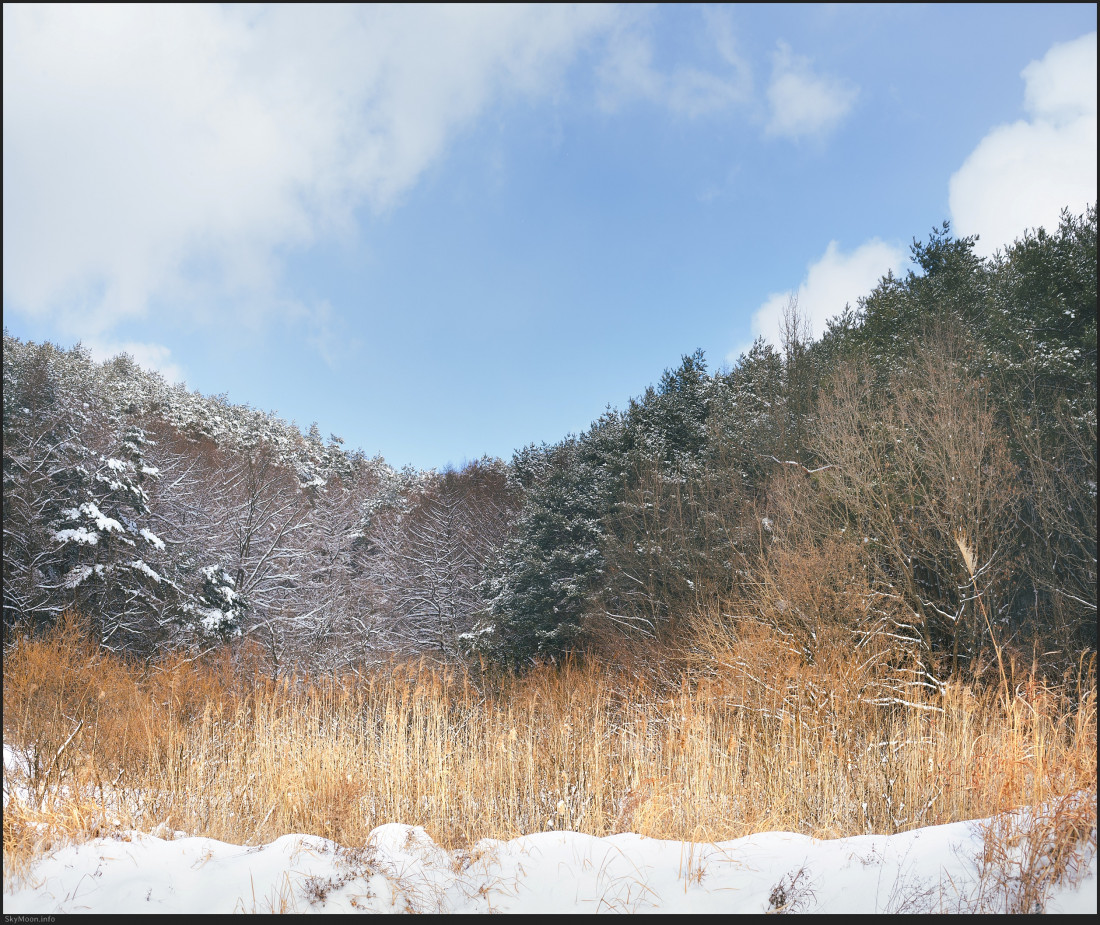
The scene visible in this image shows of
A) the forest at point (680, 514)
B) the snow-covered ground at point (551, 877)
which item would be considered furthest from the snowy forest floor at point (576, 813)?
the forest at point (680, 514)

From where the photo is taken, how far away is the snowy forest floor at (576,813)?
12.1 feet

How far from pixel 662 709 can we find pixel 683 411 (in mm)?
12977

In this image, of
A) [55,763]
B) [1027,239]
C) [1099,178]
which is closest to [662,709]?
[55,763]

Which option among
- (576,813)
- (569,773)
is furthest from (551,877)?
(569,773)

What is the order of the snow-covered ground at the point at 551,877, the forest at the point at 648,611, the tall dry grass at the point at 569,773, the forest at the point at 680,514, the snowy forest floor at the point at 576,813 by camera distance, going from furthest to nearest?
the forest at the point at 680,514 → the forest at the point at 648,611 → the tall dry grass at the point at 569,773 → the snowy forest floor at the point at 576,813 → the snow-covered ground at the point at 551,877

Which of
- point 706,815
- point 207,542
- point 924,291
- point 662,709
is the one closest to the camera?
point 706,815

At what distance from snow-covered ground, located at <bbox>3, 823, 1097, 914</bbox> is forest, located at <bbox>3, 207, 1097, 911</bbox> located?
0.29 m

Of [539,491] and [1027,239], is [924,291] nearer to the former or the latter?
[1027,239]

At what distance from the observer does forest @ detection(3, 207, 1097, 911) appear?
202 inches

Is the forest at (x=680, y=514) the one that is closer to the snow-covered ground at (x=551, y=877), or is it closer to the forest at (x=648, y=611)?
the forest at (x=648, y=611)

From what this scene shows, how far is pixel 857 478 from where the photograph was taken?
1073 centimetres

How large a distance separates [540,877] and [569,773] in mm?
1942

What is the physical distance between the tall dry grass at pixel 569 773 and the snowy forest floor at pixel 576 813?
0.02 meters

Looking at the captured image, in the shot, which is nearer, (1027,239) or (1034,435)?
(1034,435)
